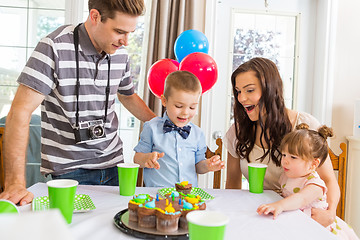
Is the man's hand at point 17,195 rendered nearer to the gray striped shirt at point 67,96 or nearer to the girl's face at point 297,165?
the gray striped shirt at point 67,96

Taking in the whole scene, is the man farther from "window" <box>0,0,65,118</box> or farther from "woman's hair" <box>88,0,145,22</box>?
"window" <box>0,0,65,118</box>

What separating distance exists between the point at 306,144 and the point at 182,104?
0.62 m

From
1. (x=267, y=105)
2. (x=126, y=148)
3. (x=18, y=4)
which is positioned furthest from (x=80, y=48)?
(x=18, y=4)

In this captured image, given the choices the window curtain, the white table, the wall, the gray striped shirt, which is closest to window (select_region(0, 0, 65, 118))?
the window curtain

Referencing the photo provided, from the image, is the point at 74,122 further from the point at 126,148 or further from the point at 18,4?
the point at 18,4

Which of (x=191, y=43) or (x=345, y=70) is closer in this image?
(x=191, y=43)

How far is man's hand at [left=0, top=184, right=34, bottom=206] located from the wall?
8.87ft

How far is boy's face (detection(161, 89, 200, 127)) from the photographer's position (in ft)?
5.83

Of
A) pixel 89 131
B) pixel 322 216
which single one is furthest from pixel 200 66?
pixel 322 216

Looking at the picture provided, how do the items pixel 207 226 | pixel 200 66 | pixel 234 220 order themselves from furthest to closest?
pixel 200 66 → pixel 234 220 → pixel 207 226

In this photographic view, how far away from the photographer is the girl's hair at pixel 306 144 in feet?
5.12

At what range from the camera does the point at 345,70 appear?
126 inches

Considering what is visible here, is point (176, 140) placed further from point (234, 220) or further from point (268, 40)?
point (268, 40)

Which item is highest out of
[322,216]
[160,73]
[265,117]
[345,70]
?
[345,70]
